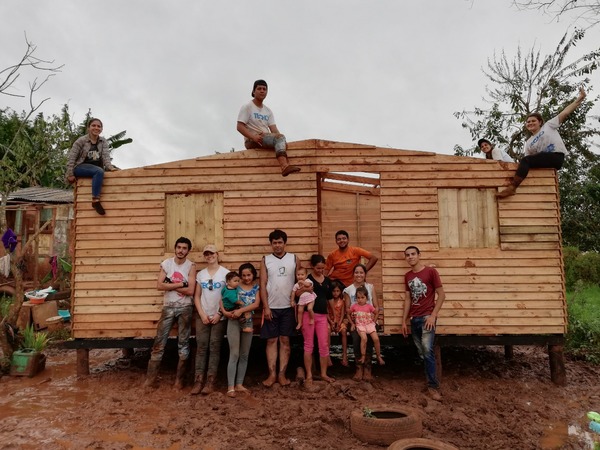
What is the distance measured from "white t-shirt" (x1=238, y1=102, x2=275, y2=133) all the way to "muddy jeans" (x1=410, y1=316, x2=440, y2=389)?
3.89 metres

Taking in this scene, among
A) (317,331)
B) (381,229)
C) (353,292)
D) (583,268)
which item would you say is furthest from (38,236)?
(583,268)

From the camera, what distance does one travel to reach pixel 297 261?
6176 mm

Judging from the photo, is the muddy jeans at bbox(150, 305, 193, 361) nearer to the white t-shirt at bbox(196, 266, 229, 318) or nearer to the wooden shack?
the white t-shirt at bbox(196, 266, 229, 318)

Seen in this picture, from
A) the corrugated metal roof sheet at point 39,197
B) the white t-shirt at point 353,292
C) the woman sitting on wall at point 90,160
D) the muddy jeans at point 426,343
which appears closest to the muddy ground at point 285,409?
the muddy jeans at point 426,343

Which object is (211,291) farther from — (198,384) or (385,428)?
(385,428)

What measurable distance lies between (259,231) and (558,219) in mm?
4818

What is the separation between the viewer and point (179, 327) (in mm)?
6227

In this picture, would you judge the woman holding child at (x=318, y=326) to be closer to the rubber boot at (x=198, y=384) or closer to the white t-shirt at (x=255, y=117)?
the rubber boot at (x=198, y=384)

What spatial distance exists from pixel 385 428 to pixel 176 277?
351 cm

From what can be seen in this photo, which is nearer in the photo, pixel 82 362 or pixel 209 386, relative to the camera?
pixel 209 386

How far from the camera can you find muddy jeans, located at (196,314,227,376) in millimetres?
6000

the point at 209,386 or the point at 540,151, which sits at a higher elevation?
the point at 540,151

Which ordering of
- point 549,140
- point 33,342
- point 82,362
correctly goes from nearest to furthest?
point 549,140
point 82,362
point 33,342

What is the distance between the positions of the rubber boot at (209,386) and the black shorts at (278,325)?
96 cm
